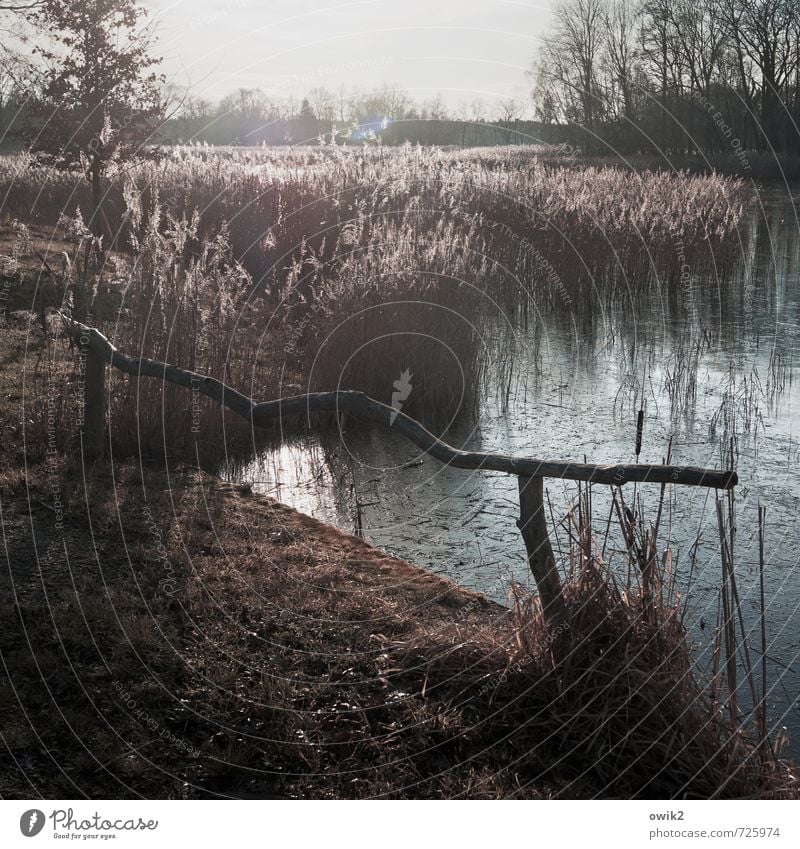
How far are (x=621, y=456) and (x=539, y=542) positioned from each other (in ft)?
8.91

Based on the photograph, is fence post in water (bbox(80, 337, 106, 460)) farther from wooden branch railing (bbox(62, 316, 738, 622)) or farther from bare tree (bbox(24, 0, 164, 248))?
bare tree (bbox(24, 0, 164, 248))

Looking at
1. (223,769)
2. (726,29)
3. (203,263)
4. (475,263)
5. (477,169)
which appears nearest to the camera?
(223,769)

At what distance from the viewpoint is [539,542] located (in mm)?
3246

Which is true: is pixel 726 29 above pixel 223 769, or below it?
above

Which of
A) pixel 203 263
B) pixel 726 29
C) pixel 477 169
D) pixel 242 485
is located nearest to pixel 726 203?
pixel 477 169

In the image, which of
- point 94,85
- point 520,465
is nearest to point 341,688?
point 520,465

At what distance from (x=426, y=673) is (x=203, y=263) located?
158 inches

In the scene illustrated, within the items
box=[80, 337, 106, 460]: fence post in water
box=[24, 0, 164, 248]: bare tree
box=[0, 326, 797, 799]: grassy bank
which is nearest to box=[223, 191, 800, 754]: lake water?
box=[0, 326, 797, 799]: grassy bank

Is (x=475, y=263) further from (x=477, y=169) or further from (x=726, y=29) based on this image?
(x=726, y=29)

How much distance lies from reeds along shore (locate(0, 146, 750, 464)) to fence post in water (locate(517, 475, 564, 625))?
3007 mm

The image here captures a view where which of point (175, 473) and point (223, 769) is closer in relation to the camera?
point (223, 769)

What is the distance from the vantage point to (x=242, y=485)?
17.6 ft

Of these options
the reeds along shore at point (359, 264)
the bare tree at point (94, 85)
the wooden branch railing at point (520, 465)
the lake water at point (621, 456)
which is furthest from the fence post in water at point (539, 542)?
the bare tree at point (94, 85)

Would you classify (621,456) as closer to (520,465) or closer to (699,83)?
(520,465)
